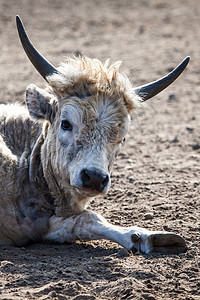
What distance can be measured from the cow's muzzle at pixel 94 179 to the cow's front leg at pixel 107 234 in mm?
670

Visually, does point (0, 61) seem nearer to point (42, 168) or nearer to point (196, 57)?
point (196, 57)

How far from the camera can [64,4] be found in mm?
19922

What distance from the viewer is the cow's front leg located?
5582 mm

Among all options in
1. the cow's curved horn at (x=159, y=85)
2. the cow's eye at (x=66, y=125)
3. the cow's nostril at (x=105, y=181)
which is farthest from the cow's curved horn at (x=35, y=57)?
the cow's nostril at (x=105, y=181)

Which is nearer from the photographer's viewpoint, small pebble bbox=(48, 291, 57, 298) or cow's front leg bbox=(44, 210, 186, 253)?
small pebble bbox=(48, 291, 57, 298)

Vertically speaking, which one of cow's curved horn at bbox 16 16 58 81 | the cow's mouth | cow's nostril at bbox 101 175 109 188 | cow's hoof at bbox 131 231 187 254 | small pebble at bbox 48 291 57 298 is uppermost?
cow's curved horn at bbox 16 16 58 81

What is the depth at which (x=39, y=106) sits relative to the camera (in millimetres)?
6176

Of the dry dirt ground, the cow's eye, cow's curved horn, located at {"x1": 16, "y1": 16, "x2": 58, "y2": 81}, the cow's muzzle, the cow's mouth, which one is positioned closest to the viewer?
the dry dirt ground

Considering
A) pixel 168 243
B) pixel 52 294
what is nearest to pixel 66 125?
pixel 168 243

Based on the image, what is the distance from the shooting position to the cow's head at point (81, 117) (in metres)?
5.53

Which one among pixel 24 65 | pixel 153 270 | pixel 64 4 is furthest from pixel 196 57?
pixel 153 270

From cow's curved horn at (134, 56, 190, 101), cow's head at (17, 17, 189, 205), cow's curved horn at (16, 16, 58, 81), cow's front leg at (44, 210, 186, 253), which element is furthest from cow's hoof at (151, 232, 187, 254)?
cow's curved horn at (16, 16, 58, 81)

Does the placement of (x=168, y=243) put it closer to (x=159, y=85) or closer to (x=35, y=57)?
(x=159, y=85)

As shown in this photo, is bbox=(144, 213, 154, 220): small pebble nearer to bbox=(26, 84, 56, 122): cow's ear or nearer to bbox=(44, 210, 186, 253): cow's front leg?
bbox=(44, 210, 186, 253): cow's front leg
